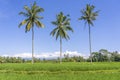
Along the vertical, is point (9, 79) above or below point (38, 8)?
below

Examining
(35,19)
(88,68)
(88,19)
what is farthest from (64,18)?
(88,68)

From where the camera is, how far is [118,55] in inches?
4855

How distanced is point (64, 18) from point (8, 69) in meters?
29.3

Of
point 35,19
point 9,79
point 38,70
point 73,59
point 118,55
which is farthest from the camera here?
point 118,55

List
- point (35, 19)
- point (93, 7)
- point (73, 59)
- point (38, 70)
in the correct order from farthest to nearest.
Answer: point (73, 59)
point (93, 7)
point (35, 19)
point (38, 70)

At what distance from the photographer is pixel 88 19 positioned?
65.6 meters

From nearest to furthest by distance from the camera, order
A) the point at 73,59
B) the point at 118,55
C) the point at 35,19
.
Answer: the point at 35,19, the point at 73,59, the point at 118,55

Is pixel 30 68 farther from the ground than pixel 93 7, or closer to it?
closer to it

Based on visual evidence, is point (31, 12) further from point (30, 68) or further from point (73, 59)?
point (73, 59)

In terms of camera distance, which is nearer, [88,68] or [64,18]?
[88,68]

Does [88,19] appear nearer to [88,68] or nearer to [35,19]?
[35,19]

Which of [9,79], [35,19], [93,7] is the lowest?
[9,79]

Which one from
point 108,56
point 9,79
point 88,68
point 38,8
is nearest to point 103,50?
point 108,56

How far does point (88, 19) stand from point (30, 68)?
102 ft
